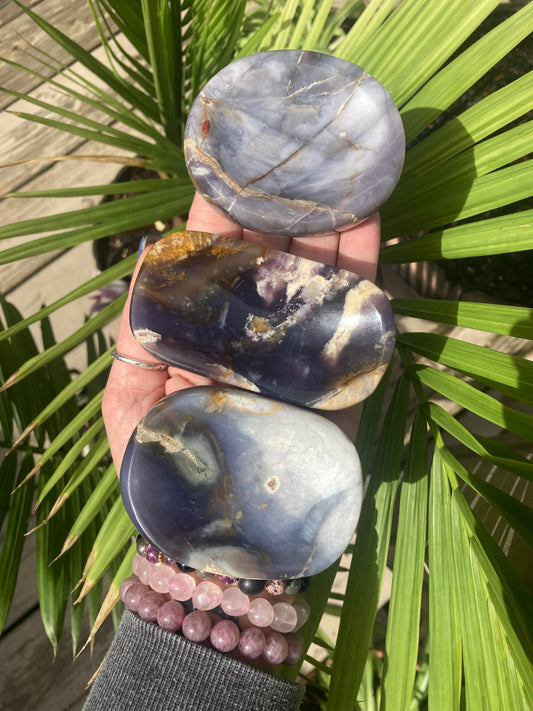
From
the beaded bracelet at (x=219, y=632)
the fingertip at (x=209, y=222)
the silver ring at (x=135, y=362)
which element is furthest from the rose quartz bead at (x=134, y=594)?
the fingertip at (x=209, y=222)

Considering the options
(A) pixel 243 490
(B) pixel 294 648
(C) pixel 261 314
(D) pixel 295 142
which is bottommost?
(B) pixel 294 648

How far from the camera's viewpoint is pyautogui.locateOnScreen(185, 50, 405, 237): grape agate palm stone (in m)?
0.51

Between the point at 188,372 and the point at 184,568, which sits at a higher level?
the point at 188,372

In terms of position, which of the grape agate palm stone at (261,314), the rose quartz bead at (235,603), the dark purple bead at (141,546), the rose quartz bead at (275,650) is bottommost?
the rose quartz bead at (275,650)

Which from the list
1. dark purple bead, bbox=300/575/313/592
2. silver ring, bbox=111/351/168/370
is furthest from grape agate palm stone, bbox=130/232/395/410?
dark purple bead, bbox=300/575/313/592

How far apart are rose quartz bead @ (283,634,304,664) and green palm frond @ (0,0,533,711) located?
0.06ft

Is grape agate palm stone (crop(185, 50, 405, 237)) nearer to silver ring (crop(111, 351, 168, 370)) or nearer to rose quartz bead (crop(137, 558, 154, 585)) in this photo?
silver ring (crop(111, 351, 168, 370))

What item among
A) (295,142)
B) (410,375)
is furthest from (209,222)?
(410,375)

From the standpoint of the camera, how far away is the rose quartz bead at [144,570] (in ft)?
1.74

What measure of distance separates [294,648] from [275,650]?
0.08 feet

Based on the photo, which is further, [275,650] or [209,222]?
[209,222]

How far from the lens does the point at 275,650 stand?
49cm

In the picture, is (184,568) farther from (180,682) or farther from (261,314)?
(261,314)

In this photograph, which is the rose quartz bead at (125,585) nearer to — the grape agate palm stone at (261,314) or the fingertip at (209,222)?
the grape agate palm stone at (261,314)
